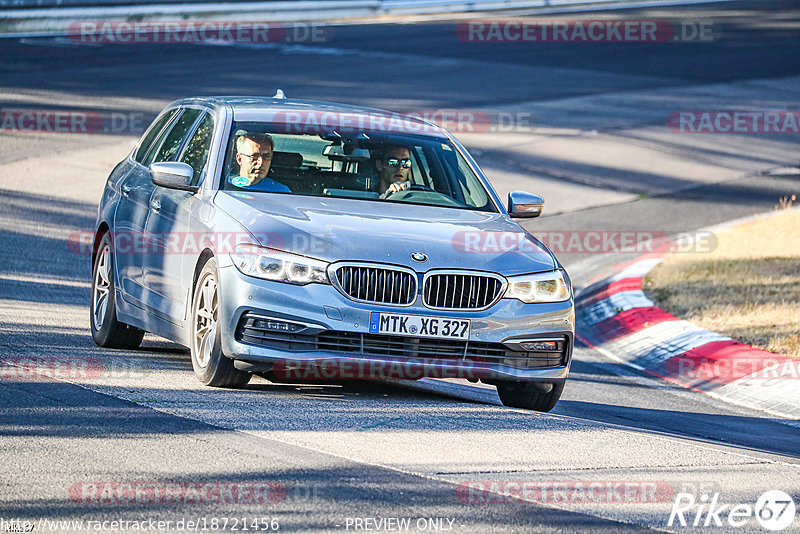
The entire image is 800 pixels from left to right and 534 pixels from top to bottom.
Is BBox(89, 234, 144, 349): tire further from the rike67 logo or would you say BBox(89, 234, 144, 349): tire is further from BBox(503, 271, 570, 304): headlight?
the rike67 logo

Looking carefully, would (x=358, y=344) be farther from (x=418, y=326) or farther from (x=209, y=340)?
(x=209, y=340)

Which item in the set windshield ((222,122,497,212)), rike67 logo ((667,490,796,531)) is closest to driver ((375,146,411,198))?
windshield ((222,122,497,212))

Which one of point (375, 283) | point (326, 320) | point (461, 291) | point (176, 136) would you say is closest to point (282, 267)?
point (326, 320)

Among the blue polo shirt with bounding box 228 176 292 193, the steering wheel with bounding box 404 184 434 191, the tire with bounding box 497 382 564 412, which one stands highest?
the blue polo shirt with bounding box 228 176 292 193

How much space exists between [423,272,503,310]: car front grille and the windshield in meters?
1.12

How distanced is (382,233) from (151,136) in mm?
2870

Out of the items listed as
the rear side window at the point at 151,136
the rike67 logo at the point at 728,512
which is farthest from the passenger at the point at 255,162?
the rike67 logo at the point at 728,512

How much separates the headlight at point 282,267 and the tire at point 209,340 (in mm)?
277

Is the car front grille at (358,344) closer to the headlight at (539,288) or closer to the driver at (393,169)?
the headlight at (539,288)

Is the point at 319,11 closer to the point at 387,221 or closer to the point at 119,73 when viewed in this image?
the point at 119,73

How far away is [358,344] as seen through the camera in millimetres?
7207

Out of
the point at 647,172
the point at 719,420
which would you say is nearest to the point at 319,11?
the point at 647,172

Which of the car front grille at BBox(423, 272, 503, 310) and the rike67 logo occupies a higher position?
the car front grille at BBox(423, 272, 503, 310)

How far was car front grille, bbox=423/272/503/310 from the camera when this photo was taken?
23.9 ft
